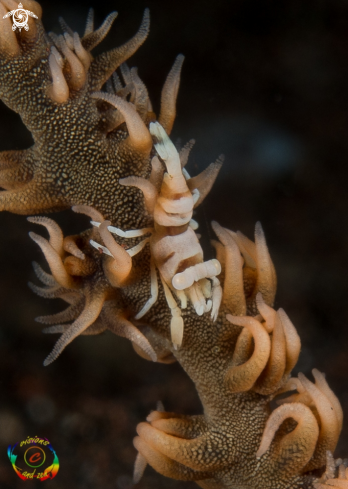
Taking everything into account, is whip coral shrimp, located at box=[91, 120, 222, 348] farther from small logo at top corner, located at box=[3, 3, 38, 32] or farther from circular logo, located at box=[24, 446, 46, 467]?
circular logo, located at box=[24, 446, 46, 467]

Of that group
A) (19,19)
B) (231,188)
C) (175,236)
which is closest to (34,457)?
(175,236)

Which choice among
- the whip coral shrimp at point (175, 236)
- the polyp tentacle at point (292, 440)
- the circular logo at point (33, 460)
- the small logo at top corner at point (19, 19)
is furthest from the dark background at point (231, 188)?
the small logo at top corner at point (19, 19)

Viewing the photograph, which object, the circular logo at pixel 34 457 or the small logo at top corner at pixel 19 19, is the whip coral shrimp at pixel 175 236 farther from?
the circular logo at pixel 34 457

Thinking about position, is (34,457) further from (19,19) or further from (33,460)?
(19,19)

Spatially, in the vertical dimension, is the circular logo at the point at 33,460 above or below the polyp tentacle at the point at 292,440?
below

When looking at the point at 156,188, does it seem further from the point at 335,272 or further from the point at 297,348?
the point at 335,272

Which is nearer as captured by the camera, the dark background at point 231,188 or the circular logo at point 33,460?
the circular logo at point 33,460

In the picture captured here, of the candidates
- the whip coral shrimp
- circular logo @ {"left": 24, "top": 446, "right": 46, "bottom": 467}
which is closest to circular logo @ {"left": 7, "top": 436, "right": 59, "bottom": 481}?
circular logo @ {"left": 24, "top": 446, "right": 46, "bottom": 467}
